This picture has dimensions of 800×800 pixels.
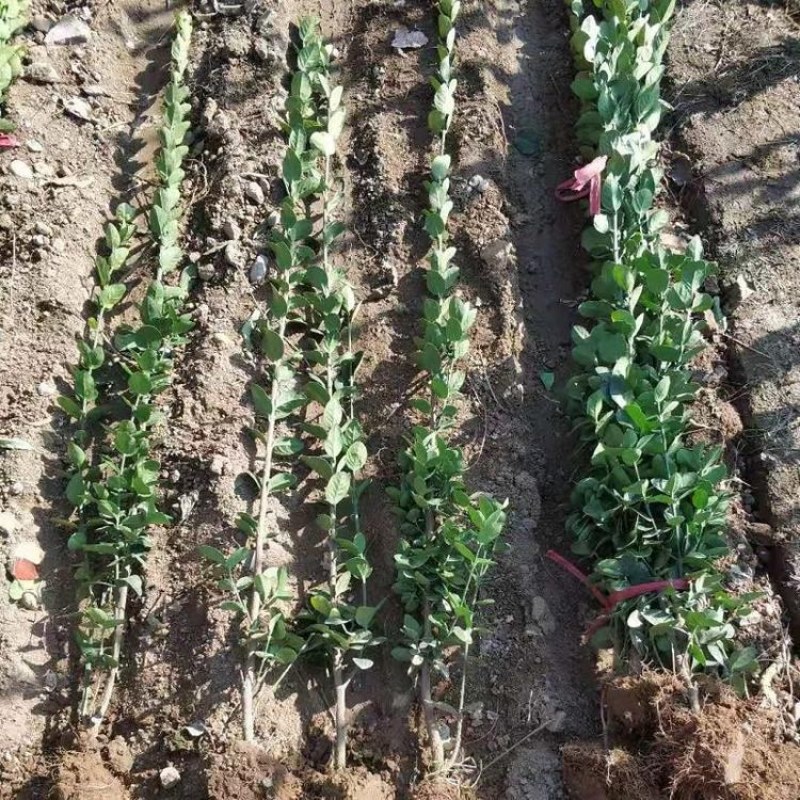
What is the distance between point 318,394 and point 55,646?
1.13 metres

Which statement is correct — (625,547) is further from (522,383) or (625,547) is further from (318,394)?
(318,394)

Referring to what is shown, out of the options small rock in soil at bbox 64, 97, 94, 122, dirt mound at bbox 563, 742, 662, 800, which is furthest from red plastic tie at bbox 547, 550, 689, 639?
small rock in soil at bbox 64, 97, 94, 122

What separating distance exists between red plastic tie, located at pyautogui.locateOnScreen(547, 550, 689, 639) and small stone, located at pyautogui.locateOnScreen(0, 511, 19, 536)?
168 cm

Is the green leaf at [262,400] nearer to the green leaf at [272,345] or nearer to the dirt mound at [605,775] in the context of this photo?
the green leaf at [272,345]

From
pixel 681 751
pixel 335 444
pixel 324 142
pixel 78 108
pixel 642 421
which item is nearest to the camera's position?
pixel 681 751

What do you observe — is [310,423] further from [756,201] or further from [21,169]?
[756,201]

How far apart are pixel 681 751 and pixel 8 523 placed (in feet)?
6.80

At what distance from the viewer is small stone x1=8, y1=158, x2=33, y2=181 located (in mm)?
3602

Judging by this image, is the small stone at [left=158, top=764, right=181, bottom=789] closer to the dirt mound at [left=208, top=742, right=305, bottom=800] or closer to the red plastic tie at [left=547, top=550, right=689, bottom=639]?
Result: the dirt mound at [left=208, top=742, right=305, bottom=800]

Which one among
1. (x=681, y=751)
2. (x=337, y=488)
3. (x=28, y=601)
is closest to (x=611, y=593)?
(x=681, y=751)

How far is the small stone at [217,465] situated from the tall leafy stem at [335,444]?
28 cm

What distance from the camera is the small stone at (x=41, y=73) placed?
3859mm

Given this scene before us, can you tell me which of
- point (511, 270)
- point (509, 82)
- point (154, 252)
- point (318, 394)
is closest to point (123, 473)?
point (318, 394)

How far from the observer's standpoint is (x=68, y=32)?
158 inches
